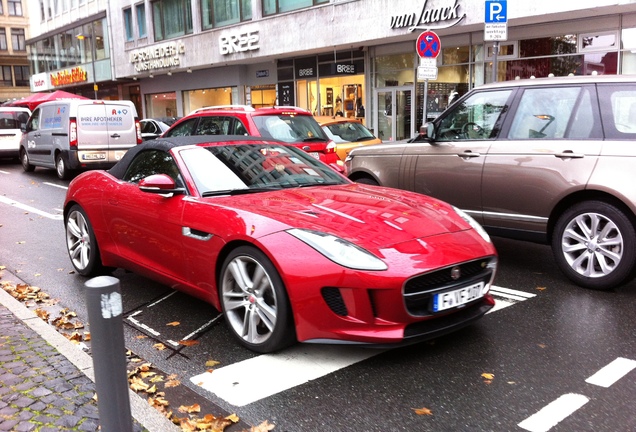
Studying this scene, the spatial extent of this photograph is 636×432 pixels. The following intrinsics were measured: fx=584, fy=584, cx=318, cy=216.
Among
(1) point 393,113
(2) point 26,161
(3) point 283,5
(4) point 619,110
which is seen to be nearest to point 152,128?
(2) point 26,161

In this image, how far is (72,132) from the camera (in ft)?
48.2

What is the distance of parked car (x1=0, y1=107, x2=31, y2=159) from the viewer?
19750 millimetres

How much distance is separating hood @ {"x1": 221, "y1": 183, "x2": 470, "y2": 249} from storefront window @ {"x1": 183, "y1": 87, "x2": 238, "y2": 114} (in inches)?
1014

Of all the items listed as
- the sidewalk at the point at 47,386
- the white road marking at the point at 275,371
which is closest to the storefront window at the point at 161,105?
the sidewalk at the point at 47,386

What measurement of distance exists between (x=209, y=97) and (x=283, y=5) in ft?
32.0

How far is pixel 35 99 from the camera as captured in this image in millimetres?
28781

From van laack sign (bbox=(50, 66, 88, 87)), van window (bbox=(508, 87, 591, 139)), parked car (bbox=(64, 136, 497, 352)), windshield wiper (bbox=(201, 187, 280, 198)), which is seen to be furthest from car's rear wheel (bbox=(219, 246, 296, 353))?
van laack sign (bbox=(50, 66, 88, 87))

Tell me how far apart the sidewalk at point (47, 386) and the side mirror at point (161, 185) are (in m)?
1.27

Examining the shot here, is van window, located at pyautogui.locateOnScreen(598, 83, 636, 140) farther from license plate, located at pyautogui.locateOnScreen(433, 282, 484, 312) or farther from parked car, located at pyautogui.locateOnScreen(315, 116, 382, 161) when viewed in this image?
parked car, located at pyautogui.locateOnScreen(315, 116, 382, 161)

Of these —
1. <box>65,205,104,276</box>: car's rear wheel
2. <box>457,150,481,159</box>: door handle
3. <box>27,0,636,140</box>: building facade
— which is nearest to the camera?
<box>65,205,104,276</box>: car's rear wheel

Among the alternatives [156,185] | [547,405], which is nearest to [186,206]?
[156,185]

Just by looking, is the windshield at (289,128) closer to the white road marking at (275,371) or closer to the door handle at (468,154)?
the door handle at (468,154)

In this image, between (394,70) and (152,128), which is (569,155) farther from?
(394,70)

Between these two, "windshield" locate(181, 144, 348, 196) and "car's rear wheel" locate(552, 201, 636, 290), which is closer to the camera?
"windshield" locate(181, 144, 348, 196)
